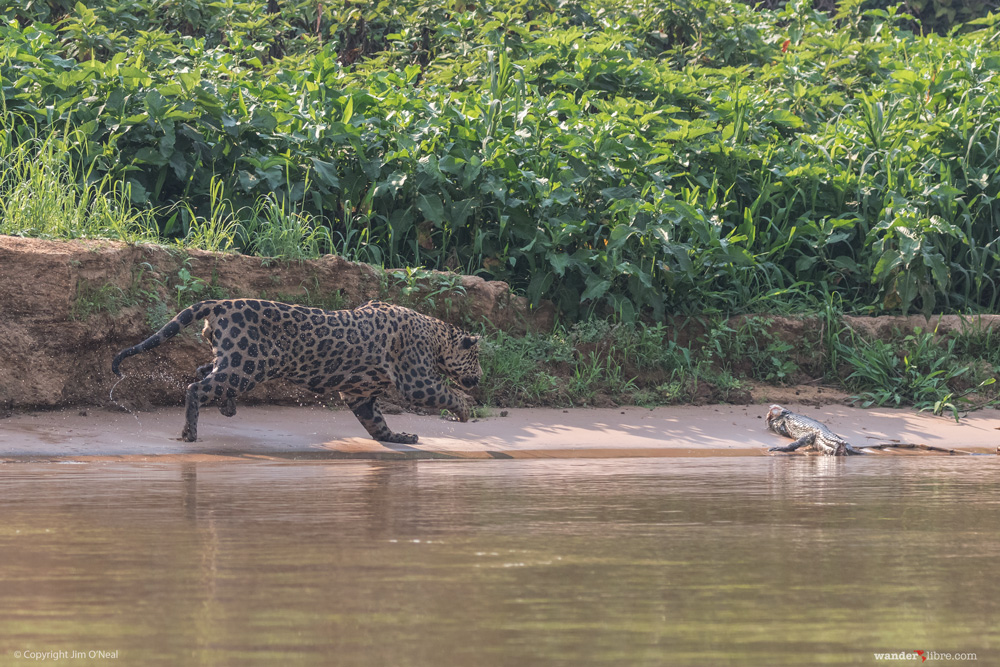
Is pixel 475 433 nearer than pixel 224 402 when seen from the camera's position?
No

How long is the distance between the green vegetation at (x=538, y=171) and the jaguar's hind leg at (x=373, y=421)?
55.5 inches

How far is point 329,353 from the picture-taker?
6.61m

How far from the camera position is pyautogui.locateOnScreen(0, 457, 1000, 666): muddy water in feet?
6.72

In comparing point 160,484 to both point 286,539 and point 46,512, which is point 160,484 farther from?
point 286,539

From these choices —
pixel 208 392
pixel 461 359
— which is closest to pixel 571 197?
pixel 461 359

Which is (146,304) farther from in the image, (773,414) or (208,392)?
(773,414)

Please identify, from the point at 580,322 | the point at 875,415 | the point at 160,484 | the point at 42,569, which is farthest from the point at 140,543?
the point at 875,415

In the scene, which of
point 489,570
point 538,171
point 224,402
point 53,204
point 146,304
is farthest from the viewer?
point 538,171

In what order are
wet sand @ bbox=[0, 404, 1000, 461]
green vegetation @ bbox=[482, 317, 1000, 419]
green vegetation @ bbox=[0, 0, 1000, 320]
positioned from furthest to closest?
green vegetation @ bbox=[0, 0, 1000, 320]
green vegetation @ bbox=[482, 317, 1000, 419]
wet sand @ bbox=[0, 404, 1000, 461]

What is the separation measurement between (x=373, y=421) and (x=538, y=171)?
3.02 meters

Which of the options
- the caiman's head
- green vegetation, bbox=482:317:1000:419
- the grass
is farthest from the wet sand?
the grass

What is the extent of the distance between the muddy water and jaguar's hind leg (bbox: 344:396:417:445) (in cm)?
182

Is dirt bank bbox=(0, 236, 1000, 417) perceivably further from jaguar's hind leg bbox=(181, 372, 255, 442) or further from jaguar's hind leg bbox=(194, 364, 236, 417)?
jaguar's hind leg bbox=(181, 372, 255, 442)

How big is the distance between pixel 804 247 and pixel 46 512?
7544mm
